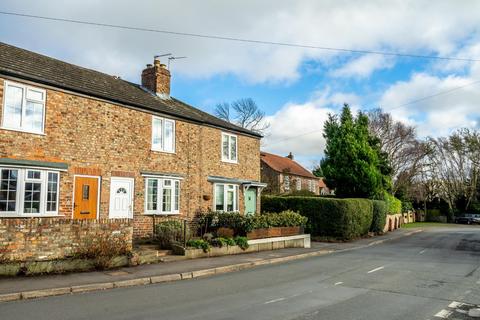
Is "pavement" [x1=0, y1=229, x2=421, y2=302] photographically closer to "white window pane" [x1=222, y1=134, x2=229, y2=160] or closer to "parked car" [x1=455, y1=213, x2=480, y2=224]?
"white window pane" [x1=222, y1=134, x2=229, y2=160]

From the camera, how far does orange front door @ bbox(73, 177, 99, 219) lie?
1556 cm

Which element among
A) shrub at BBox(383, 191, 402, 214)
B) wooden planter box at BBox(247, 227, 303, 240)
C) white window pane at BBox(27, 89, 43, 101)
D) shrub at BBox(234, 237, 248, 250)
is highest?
white window pane at BBox(27, 89, 43, 101)

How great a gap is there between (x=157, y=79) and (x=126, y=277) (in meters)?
14.1

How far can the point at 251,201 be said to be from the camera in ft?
81.5

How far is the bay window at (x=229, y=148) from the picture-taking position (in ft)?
76.1

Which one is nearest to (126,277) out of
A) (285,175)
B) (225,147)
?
(225,147)

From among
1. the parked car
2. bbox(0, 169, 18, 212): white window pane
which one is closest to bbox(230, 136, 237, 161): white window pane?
bbox(0, 169, 18, 212): white window pane

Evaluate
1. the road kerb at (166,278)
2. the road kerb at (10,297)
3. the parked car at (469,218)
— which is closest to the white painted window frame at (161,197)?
the road kerb at (166,278)

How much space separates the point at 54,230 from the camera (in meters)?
11.6

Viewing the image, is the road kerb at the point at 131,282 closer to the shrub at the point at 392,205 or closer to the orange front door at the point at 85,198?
the orange front door at the point at 85,198

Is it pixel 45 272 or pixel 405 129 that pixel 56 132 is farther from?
pixel 405 129

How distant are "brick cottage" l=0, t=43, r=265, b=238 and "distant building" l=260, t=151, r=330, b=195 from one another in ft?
70.4

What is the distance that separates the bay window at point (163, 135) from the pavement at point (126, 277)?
6463 millimetres

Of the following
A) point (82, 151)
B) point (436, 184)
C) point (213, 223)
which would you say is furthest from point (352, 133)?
point (436, 184)
